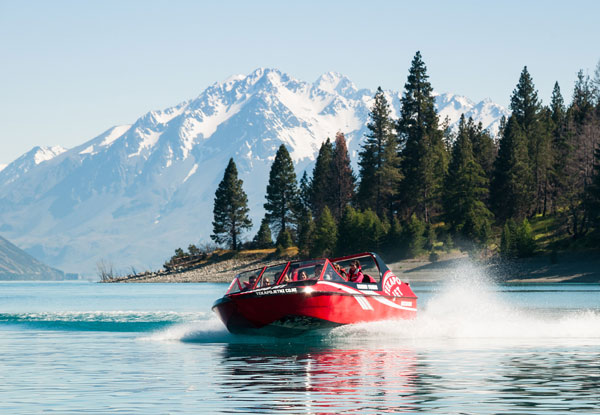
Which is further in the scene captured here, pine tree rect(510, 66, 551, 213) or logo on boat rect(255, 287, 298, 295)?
pine tree rect(510, 66, 551, 213)

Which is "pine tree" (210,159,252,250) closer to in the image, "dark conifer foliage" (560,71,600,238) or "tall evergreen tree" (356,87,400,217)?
"tall evergreen tree" (356,87,400,217)

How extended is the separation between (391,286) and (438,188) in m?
107

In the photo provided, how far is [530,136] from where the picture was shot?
476ft

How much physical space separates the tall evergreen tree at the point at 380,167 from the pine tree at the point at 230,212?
2651cm

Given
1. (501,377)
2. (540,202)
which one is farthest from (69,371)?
(540,202)

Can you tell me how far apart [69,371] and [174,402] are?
705 cm

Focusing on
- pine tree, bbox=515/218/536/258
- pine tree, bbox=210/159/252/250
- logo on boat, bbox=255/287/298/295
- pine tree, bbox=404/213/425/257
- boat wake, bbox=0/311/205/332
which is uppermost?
pine tree, bbox=210/159/252/250

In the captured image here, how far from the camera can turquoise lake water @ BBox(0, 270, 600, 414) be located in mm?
19516

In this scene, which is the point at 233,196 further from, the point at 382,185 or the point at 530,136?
the point at 530,136

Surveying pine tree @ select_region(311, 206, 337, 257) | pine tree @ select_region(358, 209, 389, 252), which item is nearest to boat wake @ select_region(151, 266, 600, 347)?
pine tree @ select_region(358, 209, 389, 252)

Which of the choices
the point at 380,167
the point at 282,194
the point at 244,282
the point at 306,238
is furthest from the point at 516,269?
the point at 244,282

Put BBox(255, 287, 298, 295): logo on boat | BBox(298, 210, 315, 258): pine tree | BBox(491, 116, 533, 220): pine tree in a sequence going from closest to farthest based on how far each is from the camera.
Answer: BBox(255, 287, 298, 295): logo on boat
BBox(491, 116, 533, 220): pine tree
BBox(298, 210, 315, 258): pine tree

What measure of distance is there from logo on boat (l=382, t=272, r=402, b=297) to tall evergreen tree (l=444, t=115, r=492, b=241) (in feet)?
281

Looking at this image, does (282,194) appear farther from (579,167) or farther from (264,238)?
(579,167)
